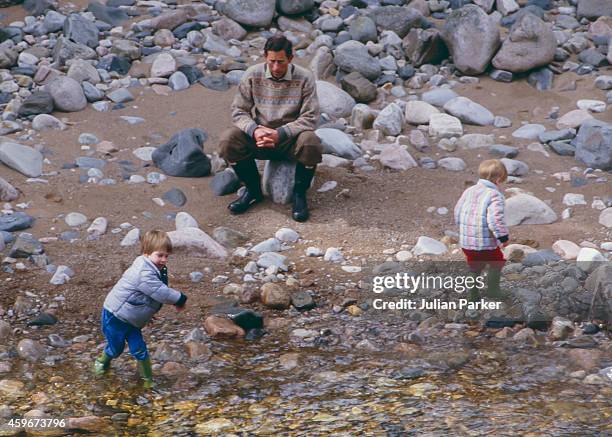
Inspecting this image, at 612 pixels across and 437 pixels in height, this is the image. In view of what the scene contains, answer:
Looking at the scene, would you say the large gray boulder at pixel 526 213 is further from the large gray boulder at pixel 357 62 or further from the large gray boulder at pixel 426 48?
the large gray boulder at pixel 426 48

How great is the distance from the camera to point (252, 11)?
418 inches

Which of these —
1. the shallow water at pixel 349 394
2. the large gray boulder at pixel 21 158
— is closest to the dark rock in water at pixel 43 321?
the shallow water at pixel 349 394

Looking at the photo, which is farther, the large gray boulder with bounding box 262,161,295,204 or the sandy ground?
the large gray boulder with bounding box 262,161,295,204

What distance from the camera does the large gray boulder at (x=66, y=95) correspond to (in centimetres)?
916

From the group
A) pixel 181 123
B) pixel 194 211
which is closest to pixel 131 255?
pixel 194 211

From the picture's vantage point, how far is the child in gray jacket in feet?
18.0

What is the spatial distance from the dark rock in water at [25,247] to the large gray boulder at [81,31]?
3.48m

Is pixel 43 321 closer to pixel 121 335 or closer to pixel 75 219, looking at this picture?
pixel 121 335

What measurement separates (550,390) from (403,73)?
488 centimetres

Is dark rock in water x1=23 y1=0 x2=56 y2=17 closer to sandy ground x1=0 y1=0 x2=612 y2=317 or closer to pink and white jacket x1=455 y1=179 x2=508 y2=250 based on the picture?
sandy ground x1=0 y1=0 x2=612 y2=317

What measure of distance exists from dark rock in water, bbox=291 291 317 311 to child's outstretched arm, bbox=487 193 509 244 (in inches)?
50.7

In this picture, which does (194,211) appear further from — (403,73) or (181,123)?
(403,73)

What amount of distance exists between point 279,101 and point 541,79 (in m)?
3.18

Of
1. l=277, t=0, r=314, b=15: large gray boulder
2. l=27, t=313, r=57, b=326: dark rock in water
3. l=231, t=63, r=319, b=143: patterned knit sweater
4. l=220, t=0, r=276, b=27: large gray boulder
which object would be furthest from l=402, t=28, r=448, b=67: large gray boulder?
l=27, t=313, r=57, b=326: dark rock in water
